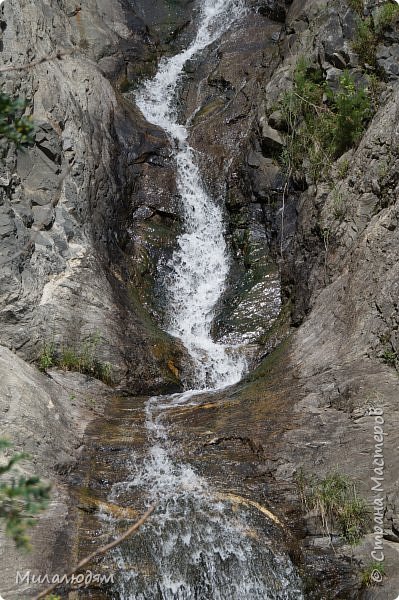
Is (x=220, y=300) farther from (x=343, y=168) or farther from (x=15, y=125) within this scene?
(x=15, y=125)

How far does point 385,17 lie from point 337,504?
813 cm

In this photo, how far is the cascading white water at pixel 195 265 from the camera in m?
9.62

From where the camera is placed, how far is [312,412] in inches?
272

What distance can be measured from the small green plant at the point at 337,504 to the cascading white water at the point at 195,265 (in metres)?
3.28

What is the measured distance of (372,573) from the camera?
541 cm

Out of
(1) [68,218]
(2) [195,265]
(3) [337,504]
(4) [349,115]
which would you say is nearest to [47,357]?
(1) [68,218]

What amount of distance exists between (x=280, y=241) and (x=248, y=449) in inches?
201

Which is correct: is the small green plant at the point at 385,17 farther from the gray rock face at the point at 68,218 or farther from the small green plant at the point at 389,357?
the small green plant at the point at 389,357

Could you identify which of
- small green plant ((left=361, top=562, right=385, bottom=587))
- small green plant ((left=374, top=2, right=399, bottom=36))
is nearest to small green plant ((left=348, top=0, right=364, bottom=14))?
small green plant ((left=374, top=2, right=399, bottom=36))

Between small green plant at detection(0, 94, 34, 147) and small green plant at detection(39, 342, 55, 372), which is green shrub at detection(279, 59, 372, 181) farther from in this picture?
small green plant at detection(0, 94, 34, 147)

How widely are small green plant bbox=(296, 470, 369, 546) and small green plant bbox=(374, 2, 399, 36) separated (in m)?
7.68

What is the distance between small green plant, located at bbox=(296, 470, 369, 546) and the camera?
226 inches

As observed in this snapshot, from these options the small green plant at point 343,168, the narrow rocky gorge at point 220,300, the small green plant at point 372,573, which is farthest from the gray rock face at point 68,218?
the small green plant at point 372,573

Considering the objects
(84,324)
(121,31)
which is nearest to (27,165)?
(84,324)
